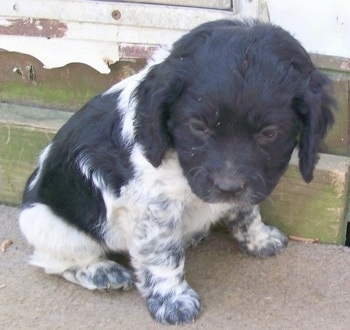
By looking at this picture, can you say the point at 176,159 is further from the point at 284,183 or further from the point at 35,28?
the point at 35,28

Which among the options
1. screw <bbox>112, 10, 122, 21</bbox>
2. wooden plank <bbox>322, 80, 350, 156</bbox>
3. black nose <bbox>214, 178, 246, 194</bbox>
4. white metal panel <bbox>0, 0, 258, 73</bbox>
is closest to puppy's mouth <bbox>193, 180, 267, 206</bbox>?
black nose <bbox>214, 178, 246, 194</bbox>

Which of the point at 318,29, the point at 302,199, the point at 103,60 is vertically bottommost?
the point at 302,199

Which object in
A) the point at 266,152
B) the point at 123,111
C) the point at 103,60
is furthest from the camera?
the point at 103,60

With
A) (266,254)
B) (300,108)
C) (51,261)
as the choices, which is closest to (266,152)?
(300,108)

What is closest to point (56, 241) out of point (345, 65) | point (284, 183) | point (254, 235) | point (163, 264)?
point (163, 264)

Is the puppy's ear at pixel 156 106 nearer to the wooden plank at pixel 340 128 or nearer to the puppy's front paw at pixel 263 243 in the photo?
the puppy's front paw at pixel 263 243

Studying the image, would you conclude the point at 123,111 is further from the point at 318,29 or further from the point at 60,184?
the point at 318,29

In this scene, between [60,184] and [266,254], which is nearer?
[60,184]
